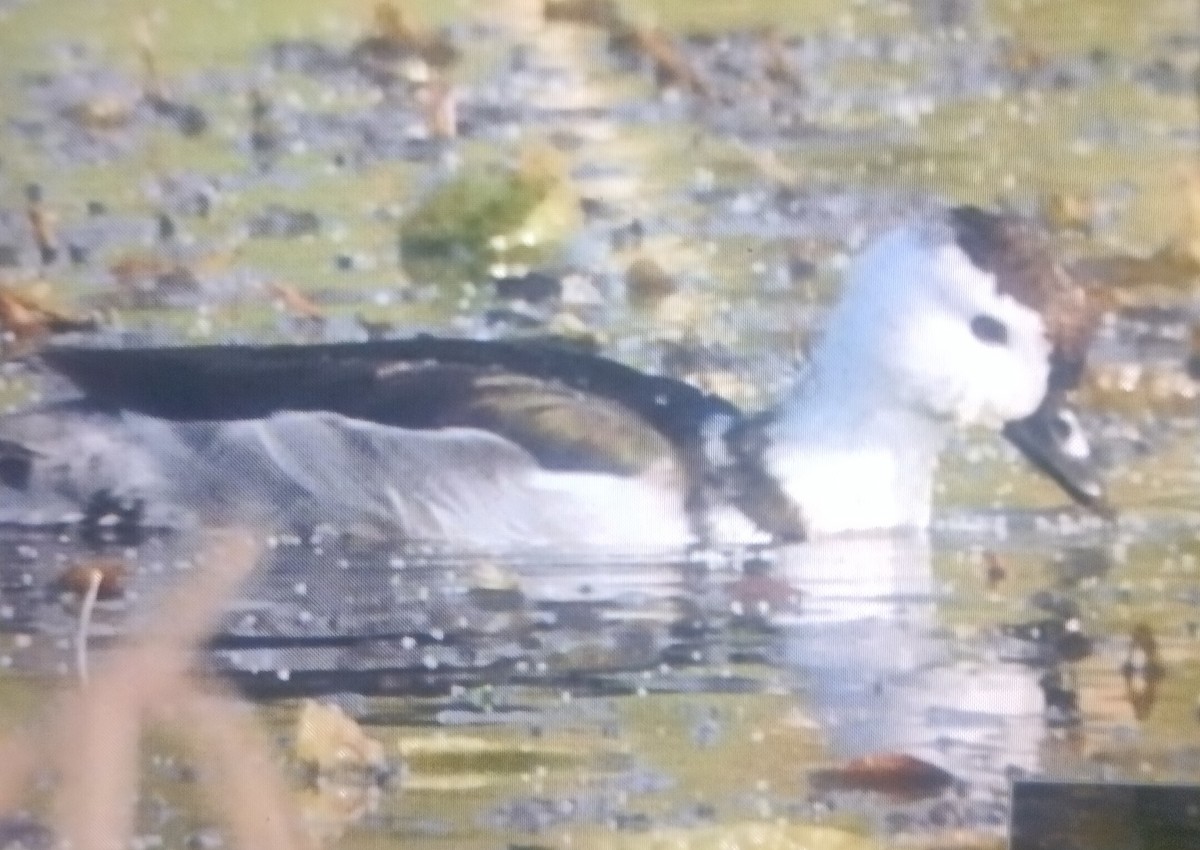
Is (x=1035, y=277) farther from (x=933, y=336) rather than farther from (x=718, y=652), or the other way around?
(x=718, y=652)

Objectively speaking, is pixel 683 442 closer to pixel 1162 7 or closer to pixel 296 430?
pixel 296 430

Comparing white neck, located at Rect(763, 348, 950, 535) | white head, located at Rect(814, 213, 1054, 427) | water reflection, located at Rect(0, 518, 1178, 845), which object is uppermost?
white head, located at Rect(814, 213, 1054, 427)

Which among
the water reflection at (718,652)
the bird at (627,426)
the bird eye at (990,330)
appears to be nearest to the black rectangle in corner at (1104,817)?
the water reflection at (718,652)

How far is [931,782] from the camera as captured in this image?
37.5 inches

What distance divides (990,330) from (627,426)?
25 cm

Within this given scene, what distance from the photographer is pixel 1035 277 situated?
3.21 ft

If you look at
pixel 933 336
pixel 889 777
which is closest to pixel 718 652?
pixel 889 777

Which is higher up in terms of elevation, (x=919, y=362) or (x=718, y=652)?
(x=919, y=362)

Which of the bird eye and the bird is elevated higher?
the bird eye

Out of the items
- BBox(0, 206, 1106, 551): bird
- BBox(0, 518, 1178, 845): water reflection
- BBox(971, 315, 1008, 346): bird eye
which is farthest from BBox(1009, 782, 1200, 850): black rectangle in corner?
BBox(971, 315, 1008, 346): bird eye

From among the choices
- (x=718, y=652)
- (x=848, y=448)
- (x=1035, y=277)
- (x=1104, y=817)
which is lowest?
(x=1104, y=817)

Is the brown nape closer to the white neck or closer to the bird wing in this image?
the white neck

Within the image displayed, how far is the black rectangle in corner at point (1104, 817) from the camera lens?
3.07ft

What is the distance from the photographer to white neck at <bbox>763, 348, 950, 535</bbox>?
976mm
